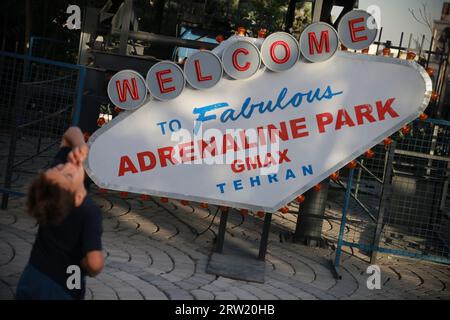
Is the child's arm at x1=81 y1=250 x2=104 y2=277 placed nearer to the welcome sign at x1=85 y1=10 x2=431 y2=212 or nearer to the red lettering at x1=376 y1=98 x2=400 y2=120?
the welcome sign at x1=85 y1=10 x2=431 y2=212

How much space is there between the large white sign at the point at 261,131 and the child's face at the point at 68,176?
12.1ft

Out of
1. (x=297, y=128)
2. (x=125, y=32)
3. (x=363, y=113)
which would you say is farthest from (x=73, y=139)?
(x=125, y=32)

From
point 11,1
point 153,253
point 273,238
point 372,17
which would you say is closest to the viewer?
point 372,17

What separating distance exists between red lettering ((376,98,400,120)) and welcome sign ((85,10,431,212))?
11 millimetres

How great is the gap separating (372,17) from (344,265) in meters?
3.31

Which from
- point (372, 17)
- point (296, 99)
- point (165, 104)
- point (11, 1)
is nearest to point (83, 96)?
point (165, 104)

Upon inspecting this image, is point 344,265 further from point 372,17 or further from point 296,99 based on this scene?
point 372,17

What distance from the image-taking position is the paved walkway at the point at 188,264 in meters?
6.77

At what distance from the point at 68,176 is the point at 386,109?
4.72 m

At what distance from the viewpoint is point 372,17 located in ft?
24.0

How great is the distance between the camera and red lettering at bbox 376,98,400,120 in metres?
7.65

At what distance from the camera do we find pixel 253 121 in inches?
302

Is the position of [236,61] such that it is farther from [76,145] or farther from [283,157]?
[76,145]

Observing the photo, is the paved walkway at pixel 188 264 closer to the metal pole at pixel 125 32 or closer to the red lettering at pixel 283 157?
the red lettering at pixel 283 157
